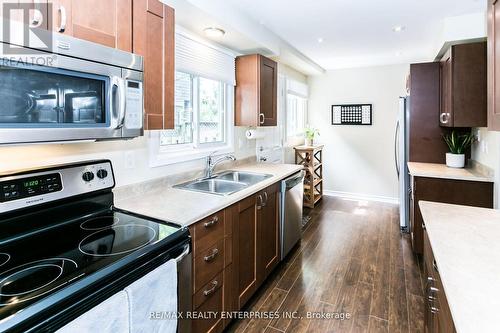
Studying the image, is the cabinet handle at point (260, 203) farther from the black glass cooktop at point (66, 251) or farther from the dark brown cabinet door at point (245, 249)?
the black glass cooktop at point (66, 251)

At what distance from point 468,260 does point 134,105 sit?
1534mm

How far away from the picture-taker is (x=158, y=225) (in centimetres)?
139

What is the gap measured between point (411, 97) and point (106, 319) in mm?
3461

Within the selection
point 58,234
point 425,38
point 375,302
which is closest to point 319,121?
point 425,38

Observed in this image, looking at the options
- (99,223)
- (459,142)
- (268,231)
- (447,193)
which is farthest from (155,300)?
(459,142)

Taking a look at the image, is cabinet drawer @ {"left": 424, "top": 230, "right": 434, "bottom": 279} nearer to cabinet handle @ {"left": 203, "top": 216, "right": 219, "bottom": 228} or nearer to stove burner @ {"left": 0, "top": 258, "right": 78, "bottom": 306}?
cabinet handle @ {"left": 203, "top": 216, "right": 219, "bottom": 228}

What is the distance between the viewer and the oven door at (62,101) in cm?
98

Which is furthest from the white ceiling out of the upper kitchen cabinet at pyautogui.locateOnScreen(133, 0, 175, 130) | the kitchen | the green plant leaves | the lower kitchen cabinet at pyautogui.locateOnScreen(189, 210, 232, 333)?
the lower kitchen cabinet at pyautogui.locateOnScreen(189, 210, 232, 333)

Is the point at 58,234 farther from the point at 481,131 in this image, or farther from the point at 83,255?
the point at 481,131

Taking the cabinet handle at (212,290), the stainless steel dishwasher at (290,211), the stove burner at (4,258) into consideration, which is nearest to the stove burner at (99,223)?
the stove burner at (4,258)

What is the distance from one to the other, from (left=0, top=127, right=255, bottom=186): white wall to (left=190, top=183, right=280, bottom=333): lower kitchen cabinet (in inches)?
26.3

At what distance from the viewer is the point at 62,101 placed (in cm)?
114

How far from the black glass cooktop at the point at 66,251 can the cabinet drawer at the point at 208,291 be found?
19.5 inches

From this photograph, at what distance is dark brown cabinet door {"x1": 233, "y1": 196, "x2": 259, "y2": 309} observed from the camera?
2.01 metres
